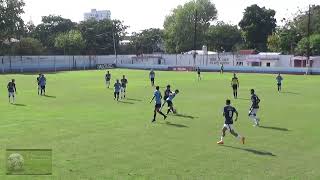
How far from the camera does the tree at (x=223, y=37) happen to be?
118062 millimetres

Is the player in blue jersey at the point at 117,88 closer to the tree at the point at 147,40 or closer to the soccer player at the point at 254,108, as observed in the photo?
the soccer player at the point at 254,108

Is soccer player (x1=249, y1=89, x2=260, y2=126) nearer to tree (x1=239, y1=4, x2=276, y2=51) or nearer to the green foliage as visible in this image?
the green foliage

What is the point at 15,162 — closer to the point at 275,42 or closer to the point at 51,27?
the point at 275,42

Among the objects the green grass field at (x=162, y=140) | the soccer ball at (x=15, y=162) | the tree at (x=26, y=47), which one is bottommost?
the green grass field at (x=162, y=140)

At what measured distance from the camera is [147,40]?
134 meters

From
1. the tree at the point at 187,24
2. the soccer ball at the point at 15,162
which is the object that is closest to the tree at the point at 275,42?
the tree at the point at 187,24

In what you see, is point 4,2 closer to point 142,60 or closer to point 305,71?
point 142,60

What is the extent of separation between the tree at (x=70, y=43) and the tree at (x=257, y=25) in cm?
3864

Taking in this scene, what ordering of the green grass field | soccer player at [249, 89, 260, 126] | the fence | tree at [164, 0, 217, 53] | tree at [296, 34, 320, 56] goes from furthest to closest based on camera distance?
tree at [164, 0, 217, 53]
tree at [296, 34, 320, 56]
the fence
soccer player at [249, 89, 260, 126]
the green grass field

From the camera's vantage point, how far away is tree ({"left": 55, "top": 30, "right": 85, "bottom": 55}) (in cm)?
10338

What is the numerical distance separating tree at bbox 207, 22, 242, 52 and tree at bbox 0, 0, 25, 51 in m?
48.4

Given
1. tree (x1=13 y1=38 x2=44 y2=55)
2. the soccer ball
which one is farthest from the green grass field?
tree (x1=13 y1=38 x2=44 y2=55)

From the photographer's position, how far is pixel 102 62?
9850 cm

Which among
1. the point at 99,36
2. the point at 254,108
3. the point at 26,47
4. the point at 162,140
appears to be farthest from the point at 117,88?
the point at 99,36
